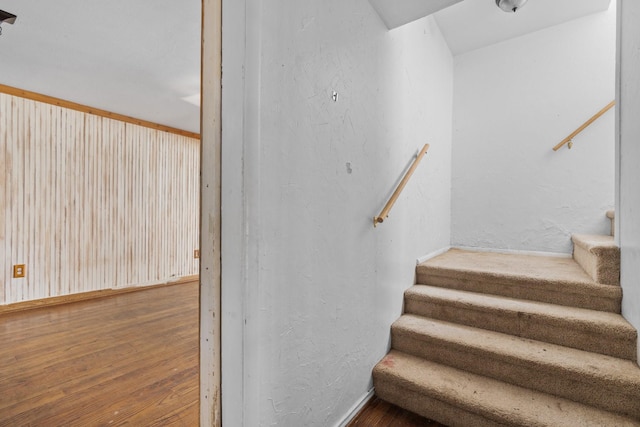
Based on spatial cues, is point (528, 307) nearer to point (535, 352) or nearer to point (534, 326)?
point (534, 326)

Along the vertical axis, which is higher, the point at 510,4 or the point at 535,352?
the point at 510,4

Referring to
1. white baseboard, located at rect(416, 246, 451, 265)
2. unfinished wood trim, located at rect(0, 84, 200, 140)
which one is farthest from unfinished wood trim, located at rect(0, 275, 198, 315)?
white baseboard, located at rect(416, 246, 451, 265)

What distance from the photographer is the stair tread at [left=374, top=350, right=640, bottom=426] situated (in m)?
1.23

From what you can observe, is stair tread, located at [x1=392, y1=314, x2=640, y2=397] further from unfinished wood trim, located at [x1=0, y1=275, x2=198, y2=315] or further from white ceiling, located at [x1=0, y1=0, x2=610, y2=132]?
unfinished wood trim, located at [x1=0, y1=275, x2=198, y2=315]

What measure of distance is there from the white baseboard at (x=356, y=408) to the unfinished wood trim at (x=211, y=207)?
0.70 meters

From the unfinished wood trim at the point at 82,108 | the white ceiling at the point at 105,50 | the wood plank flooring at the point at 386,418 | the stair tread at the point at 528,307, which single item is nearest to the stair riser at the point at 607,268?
the stair tread at the point at 528,307

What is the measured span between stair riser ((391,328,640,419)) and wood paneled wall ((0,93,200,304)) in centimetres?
363

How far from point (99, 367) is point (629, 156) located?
3.39m

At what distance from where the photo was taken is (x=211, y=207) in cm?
96

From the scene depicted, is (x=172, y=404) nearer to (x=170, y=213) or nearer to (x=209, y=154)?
(x=209, y=154)

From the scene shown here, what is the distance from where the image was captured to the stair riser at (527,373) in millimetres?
1253

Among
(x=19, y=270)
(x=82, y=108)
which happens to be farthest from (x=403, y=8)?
(x=19, y=270)

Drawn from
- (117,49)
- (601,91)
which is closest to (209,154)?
(117,49)

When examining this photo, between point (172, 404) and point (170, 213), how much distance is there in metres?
3.21
